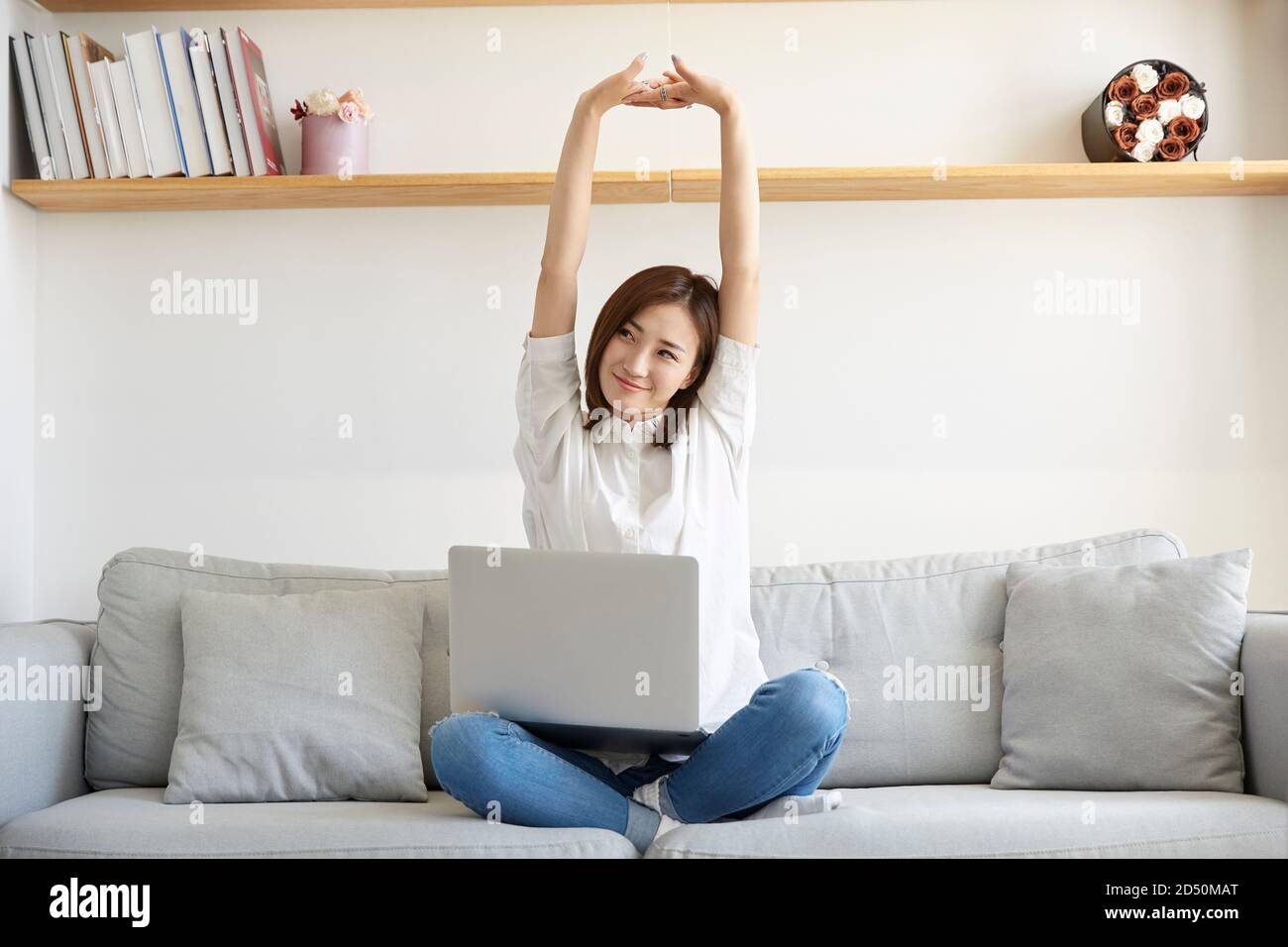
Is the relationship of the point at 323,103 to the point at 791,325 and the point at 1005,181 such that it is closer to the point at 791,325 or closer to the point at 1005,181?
the point at 791,325

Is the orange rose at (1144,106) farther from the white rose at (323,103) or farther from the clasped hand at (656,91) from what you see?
the white rose at (323,103)

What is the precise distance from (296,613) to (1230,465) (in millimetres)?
1922

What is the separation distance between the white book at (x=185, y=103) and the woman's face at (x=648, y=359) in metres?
1.08

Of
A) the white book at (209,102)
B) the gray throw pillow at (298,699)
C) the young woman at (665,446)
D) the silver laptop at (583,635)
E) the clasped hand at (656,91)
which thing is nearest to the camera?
the silver laptop at (583,635)

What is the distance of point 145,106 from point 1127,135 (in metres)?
1.96

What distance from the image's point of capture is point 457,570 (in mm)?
1611

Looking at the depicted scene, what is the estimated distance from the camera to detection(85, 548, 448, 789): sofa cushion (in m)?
2.05

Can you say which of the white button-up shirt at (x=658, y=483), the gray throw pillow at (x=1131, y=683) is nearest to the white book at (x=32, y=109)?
the white button-up shirt at (x=658, y=483)

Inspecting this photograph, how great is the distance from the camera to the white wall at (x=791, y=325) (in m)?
2.61

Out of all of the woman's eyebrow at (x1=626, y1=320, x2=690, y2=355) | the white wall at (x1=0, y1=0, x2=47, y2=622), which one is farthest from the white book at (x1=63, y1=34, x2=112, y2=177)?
the woman's eyebrow at (x1=626, y1=320, x2=690, y2=355)

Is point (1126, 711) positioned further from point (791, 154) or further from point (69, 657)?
point (69, 657)

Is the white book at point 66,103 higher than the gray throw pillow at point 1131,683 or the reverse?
higher
